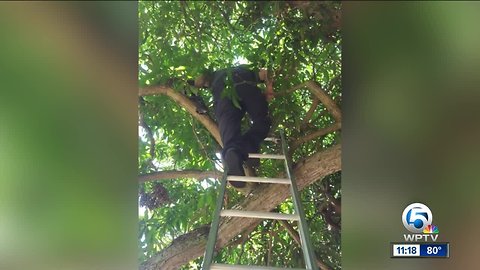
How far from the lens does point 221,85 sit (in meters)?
1.10

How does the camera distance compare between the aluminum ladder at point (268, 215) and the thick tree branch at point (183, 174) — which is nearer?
the aluminum ladder at point (268, 215)

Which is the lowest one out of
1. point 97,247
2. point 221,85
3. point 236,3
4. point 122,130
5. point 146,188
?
point 97,247

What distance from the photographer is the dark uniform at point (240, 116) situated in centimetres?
110

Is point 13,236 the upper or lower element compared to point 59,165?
lower

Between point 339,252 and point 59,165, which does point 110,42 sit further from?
point 339,252

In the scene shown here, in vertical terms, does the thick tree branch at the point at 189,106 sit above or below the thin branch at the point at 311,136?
above

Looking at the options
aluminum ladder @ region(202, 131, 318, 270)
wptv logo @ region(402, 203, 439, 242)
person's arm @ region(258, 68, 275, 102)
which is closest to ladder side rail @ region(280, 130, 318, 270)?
aluminum ladder @ region(202, 131, 318, 270)

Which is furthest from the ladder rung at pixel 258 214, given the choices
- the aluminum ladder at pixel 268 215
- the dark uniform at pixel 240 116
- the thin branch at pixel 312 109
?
the thin branch at pixel 312 109

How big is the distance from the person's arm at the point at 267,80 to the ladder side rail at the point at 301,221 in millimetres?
104

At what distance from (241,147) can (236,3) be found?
0.35 metres

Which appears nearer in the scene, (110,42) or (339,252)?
(110,42)

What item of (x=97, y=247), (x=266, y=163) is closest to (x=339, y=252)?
(x=266, y=163)

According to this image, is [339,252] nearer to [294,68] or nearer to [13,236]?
[294,68]

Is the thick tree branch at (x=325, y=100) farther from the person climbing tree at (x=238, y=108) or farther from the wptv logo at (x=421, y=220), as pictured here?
the wptv logo at (x=421, y=220)
